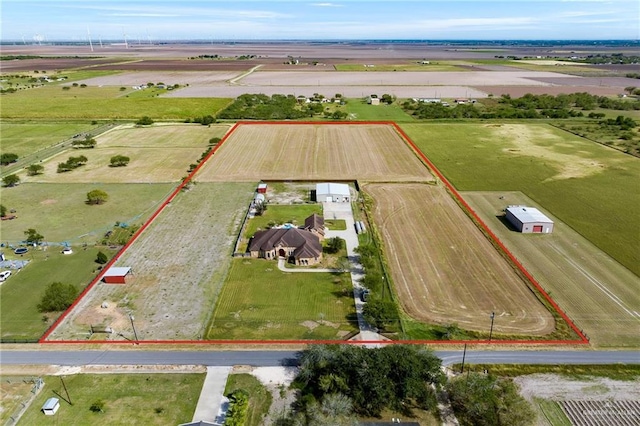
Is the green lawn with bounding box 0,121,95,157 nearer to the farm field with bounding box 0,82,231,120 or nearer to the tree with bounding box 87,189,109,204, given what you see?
the farm field with bounding box 0,82,231,120

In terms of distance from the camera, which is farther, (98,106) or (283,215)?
(98,106)

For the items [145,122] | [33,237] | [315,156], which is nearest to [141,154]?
[145,122]

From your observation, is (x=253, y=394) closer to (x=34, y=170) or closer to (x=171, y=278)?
(x=171, y=278)

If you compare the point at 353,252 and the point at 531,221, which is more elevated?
the point at 531,221

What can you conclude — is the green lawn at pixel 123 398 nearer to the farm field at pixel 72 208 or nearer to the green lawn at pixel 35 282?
the green lawn at pixel 35 282

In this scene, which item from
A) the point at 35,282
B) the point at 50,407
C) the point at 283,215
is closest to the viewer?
the point at 50,407

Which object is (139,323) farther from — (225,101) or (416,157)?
(225,101)

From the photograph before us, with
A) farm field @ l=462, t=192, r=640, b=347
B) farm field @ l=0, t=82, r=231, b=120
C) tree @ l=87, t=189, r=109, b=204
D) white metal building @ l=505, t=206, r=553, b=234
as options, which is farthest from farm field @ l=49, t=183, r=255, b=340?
farm field @ l=0, t=82, r=231, b=120

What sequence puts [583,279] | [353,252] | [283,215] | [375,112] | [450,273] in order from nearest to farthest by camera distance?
[583,279] → [450,273] → [353,252] → [283,215] → [375,112]
